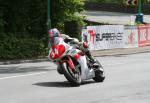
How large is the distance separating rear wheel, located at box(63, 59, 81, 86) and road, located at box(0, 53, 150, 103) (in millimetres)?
176

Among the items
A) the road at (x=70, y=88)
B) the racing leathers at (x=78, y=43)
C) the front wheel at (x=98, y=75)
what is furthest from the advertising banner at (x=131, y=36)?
the racing leathers at (x=78, y=43)

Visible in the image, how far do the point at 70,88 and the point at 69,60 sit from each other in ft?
2.34

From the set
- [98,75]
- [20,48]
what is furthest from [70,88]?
[20,48]

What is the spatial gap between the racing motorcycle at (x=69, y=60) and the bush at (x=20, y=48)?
11.6 metres

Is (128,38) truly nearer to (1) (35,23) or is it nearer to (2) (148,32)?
(2) (148,32)

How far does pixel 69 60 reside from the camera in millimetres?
15664

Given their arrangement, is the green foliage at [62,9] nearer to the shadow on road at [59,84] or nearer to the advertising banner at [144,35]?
the advertising banner at [144,35]

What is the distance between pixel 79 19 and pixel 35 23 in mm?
2890

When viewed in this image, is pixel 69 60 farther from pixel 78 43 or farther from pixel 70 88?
pixel 70 88

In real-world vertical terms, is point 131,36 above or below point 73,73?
below

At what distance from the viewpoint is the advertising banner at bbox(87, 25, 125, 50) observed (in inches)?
1303

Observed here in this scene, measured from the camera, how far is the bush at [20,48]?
27516 millimetres

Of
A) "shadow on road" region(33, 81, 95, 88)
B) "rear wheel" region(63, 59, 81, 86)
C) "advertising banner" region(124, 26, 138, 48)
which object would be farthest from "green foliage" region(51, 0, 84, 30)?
"rear wheel" region(63, 59, 81, 86)

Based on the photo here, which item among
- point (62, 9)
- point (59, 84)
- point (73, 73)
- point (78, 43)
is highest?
point (78, 43)
